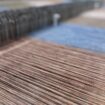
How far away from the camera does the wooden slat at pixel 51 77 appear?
2210mm

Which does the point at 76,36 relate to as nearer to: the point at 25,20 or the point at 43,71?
the point at 25,20

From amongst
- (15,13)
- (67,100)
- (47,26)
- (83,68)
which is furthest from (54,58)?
(47,26)

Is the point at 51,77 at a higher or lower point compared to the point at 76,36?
lower

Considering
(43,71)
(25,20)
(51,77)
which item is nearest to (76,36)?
(25,20)

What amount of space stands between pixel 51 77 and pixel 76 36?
2463 mm

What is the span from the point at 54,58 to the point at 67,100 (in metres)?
1.38

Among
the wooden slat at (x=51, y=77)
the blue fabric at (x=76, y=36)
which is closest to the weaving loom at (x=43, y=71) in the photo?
the wooden slat at (x=51, y=77)

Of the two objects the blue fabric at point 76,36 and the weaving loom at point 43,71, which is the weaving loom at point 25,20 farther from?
the blue fabric at point 76,36

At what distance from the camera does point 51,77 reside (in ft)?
8.93

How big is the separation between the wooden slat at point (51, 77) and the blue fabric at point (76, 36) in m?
0.47

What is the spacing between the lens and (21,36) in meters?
4.86

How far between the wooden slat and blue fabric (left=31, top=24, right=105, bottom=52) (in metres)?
0.47

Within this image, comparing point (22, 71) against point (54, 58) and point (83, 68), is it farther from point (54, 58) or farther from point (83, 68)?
point (83, 68)

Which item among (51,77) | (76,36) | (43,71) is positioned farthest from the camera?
(76,36)
